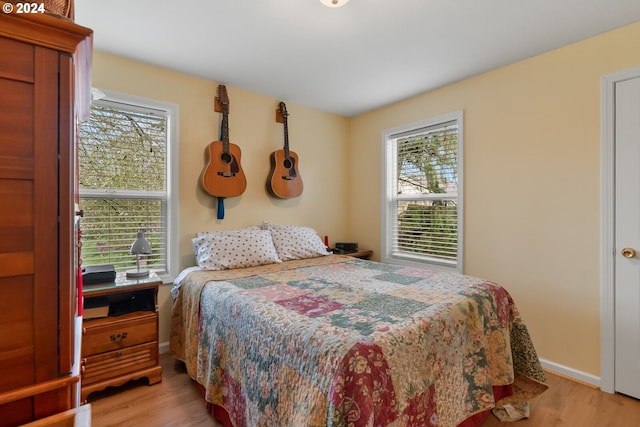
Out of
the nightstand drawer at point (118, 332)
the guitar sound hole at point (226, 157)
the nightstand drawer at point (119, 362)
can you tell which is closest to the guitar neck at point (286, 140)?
the guitar sound hole at point (226, 157)

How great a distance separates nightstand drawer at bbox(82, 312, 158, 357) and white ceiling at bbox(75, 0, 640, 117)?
6.21ft

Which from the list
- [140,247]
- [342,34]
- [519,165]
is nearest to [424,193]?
[519,165]

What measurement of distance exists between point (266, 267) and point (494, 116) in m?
2.27

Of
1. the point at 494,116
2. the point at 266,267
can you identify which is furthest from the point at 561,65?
the point at 266,267

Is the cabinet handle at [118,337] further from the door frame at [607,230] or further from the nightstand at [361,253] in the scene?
the door frame at [607,230]

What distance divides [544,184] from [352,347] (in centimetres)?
212

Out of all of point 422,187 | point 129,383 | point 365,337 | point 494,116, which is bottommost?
point 129,383

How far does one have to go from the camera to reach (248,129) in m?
3.01

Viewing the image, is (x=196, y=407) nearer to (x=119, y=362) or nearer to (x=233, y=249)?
(x=119, y=362)

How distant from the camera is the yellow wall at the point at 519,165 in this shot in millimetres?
2107

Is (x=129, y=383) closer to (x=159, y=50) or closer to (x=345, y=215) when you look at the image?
(x=159, y=50)

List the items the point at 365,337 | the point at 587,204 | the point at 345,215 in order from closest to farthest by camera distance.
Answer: the point at 365,337 → the point at 587,204 → the point at 345,215

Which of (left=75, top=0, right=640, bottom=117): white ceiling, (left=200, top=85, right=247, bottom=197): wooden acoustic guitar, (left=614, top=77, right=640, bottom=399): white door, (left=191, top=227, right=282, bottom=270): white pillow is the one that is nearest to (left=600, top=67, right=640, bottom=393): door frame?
(left=614, top=77, right=640, bottom=399): white door

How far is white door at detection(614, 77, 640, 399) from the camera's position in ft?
6.29
